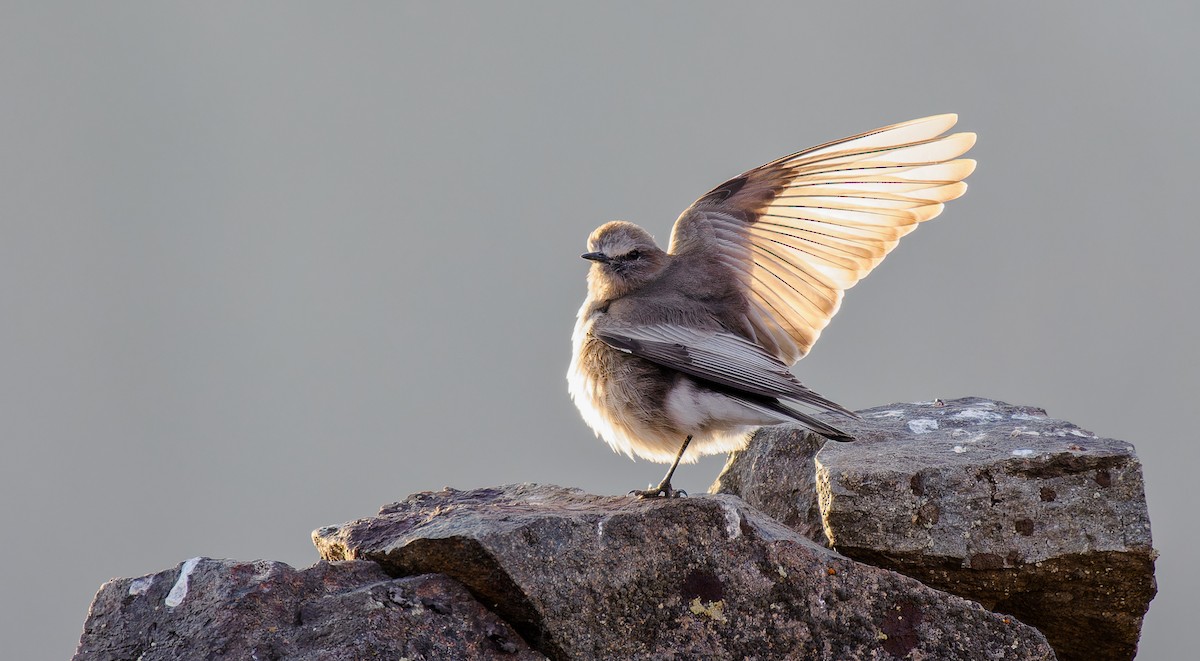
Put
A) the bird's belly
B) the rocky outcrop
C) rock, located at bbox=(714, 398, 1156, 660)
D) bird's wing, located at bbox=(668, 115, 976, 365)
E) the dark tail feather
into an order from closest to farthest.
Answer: the rocky outcrop < rock, located at bbox=(714, 398, 1156, 660) < the dark tail feather < the bird's belly < bird's wing, located at bbox=(668, 115, 976, 365)

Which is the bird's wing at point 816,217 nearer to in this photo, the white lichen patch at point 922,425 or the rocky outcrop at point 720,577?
the white lichen patch at point 922,425

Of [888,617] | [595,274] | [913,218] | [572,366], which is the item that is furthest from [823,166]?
[888,617]

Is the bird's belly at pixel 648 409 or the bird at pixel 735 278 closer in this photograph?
the bird's belly at pixel 648 409

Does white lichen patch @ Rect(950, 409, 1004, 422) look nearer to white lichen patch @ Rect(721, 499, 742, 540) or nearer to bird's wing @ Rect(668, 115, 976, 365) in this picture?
bird's wing @ Rect(668, 115, 976, 365)

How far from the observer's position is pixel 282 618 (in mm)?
3920

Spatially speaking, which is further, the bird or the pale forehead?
the pale forehead

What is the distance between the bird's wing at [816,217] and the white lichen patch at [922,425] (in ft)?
2.93

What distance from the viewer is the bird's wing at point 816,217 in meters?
6.64

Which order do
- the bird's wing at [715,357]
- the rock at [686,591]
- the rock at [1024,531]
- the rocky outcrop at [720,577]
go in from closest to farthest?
the rocky outcrop at [720,577], the rock at [686,591], the rock at [1024,531], the bird's wing at [715,357]

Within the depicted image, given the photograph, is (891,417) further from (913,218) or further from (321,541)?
(321,541)

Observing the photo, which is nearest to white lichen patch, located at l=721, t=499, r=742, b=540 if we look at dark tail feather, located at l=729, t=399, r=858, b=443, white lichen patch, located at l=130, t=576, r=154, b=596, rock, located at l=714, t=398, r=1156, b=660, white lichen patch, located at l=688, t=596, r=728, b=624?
white lichen patch, located at l=688, t=596, r=728, b=624

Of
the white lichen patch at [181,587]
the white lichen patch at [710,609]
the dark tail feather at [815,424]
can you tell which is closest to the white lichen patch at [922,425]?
the dark tail feather at [815,424]

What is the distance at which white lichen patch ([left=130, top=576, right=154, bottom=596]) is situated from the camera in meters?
4.01

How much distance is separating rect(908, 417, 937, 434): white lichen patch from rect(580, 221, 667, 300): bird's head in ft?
5.83
